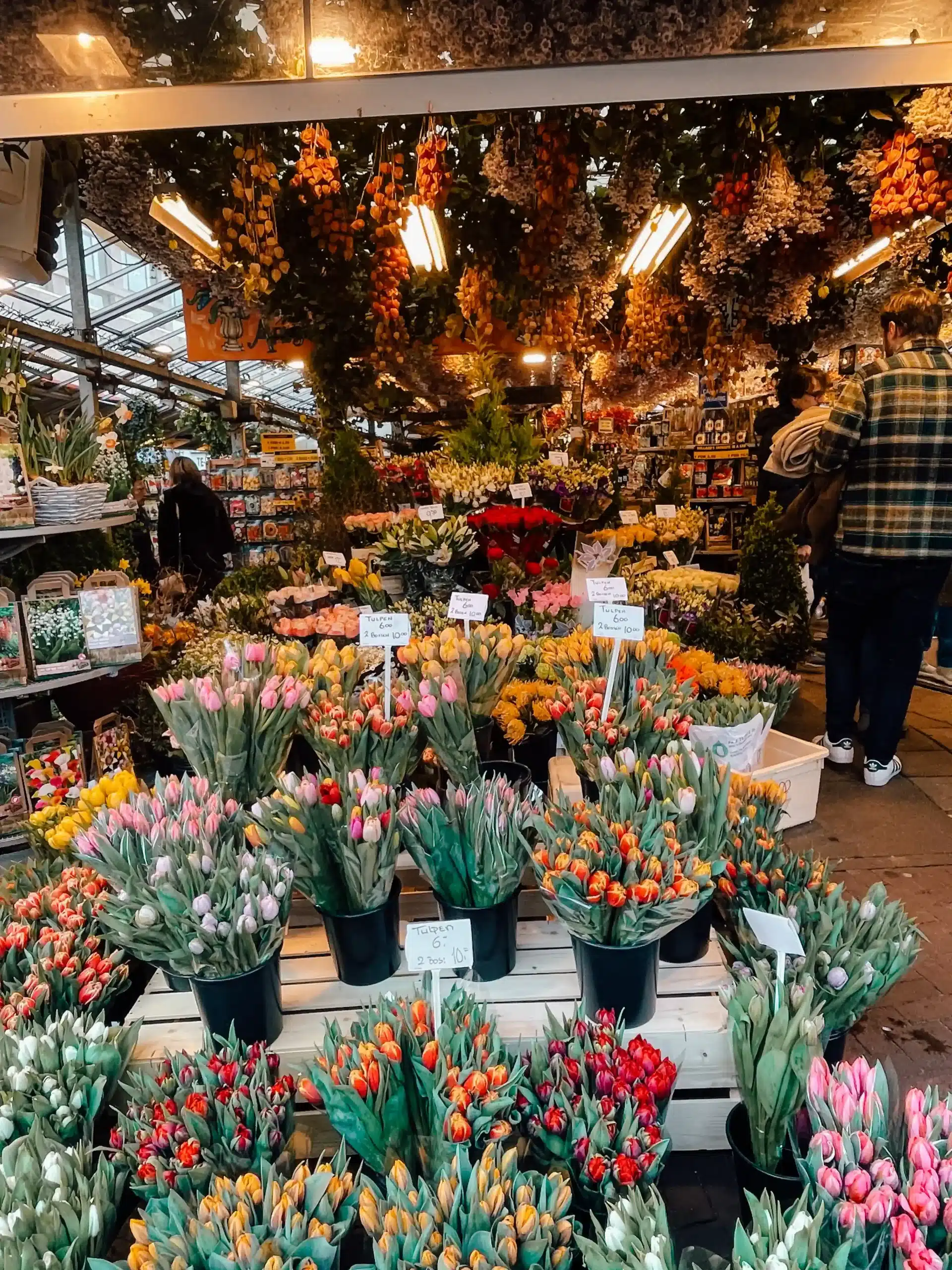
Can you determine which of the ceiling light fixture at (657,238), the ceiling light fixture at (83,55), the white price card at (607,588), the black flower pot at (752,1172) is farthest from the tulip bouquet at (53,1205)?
the ceiling light fixture at (657,238)

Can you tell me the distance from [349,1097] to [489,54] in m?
2.49

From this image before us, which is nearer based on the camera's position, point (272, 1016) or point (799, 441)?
point (272, 1016)

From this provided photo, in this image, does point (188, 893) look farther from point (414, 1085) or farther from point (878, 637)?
point (878, 637)

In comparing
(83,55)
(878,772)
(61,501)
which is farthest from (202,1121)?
(878,772)

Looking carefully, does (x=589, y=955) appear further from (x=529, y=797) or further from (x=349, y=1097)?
(x=349, y=1097)

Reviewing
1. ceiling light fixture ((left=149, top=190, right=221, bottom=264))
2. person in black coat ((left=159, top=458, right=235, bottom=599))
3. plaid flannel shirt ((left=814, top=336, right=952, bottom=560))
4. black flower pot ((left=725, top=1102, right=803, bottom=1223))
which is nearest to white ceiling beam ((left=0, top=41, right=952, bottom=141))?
plaid flannel shirt ((left=814, top=336, right=952, bottom=560))

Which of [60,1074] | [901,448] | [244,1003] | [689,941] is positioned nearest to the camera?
[60,1074]

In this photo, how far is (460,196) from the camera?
15.1 feet

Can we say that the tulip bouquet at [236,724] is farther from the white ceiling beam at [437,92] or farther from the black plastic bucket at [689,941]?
the white ceiling beam at [437,92]

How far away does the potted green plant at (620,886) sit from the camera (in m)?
1.26

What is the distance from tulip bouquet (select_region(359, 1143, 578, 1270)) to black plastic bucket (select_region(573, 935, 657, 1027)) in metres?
0.39

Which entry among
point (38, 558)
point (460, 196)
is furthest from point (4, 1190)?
point (460, 196)

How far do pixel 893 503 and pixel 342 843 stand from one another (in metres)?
2.77

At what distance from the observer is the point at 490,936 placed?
1.52m
